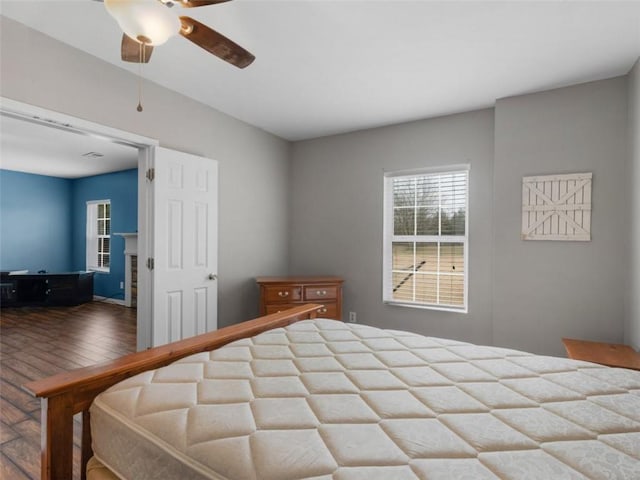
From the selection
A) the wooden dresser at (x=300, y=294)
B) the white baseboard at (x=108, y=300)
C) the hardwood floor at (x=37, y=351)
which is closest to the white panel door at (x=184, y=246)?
the wooden dresser at (x=300, y=294)

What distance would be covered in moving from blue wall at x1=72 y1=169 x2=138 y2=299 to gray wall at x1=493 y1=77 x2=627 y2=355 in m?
6.08

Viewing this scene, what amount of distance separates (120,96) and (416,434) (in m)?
3.01

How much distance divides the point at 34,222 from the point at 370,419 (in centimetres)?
839

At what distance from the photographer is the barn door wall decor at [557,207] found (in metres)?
2.80

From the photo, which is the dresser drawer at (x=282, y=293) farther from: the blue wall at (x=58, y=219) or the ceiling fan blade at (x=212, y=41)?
the blue wall at (x=58, y=219)

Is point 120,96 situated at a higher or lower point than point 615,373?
higher

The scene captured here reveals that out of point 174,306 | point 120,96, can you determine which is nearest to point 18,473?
point 174,306

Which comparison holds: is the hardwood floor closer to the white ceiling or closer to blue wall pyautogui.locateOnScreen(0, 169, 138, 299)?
blue wall pyautogui.locateOnScreen(0, 169, 138, 299)

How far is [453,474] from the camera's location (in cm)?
72

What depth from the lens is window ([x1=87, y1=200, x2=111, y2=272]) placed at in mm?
6875

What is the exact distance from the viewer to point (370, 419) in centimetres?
96

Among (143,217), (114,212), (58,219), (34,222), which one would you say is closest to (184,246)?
(143,217)

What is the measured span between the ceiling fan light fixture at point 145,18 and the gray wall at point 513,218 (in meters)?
2.94

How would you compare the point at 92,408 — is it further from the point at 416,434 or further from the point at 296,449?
the point at 416,434
